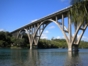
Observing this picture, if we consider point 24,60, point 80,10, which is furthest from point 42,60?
point 80,10

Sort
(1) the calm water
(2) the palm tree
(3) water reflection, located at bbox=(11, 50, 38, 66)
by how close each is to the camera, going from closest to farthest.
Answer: (2) the palm tree
(1) the calm water
(3) water reflection, located at bbox=(11, 50, 38, 66)

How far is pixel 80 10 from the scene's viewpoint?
43.8 ft

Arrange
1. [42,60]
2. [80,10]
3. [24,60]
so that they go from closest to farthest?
[80,10] → [24,60] → [42,60]

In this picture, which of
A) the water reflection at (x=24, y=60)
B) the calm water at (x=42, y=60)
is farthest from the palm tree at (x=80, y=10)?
the water reflection at (x=24, y=60)

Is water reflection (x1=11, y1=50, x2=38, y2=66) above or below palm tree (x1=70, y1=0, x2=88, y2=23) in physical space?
below

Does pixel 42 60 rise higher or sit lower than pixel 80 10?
lower

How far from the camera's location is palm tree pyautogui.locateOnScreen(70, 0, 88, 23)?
1299cm

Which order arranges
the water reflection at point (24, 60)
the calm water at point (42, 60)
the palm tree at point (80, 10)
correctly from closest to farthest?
1. the palm tree at point (80, 10)
2. the calm water at point (42, 60)
3. the water reflection at point (24, 60)

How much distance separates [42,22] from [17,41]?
138 feet

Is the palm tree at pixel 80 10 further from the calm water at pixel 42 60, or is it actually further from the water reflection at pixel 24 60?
the water reflection at pixel 24 60

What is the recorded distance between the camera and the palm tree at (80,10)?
42.6 feet

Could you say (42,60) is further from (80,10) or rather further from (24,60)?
(80,10)

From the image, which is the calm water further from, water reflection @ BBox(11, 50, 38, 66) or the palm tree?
the palm tree

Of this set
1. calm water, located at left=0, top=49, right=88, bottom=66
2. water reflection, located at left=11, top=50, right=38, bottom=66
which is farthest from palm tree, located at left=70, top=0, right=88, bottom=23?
water reflection, located at left=11, top=50, right=38, bottom=66
